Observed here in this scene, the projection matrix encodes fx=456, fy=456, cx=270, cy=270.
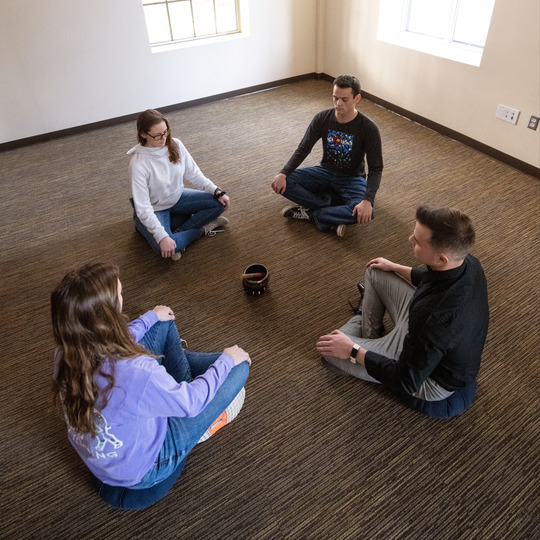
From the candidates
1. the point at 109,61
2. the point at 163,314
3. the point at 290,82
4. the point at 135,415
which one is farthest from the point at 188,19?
the point at 135,415

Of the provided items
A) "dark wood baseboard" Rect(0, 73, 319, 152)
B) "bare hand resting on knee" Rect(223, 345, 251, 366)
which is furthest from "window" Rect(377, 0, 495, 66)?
"bare hand resting on knee" Rect(223, 345, 251, 366)

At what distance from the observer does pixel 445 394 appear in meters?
1.70

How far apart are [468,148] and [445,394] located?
2.50 metres

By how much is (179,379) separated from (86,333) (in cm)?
60

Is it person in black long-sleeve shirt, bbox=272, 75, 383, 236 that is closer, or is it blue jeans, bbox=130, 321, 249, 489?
blue jeans, bbox=130, 321, 249, 489

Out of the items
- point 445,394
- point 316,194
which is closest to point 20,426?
point 445,394

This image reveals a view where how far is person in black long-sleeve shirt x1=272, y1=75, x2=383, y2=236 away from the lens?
2586mm

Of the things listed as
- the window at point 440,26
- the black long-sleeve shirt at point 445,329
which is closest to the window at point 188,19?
the window at point 440,26

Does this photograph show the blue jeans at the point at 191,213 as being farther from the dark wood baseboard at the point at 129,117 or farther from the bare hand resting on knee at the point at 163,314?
the dark wood baseboard at the point at 129,117

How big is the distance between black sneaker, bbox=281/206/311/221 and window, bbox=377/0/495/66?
1.77 m

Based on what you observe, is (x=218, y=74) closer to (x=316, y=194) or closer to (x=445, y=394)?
(x=316, y=194)

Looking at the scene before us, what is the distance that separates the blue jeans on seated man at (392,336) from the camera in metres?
1.75

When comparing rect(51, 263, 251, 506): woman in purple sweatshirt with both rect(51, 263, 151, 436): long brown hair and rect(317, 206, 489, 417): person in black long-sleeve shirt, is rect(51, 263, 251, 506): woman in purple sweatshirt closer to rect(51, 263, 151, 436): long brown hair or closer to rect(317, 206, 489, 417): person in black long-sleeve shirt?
rect(51, 263, 151, 436): long brown hair

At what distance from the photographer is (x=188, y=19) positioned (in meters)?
4.19
